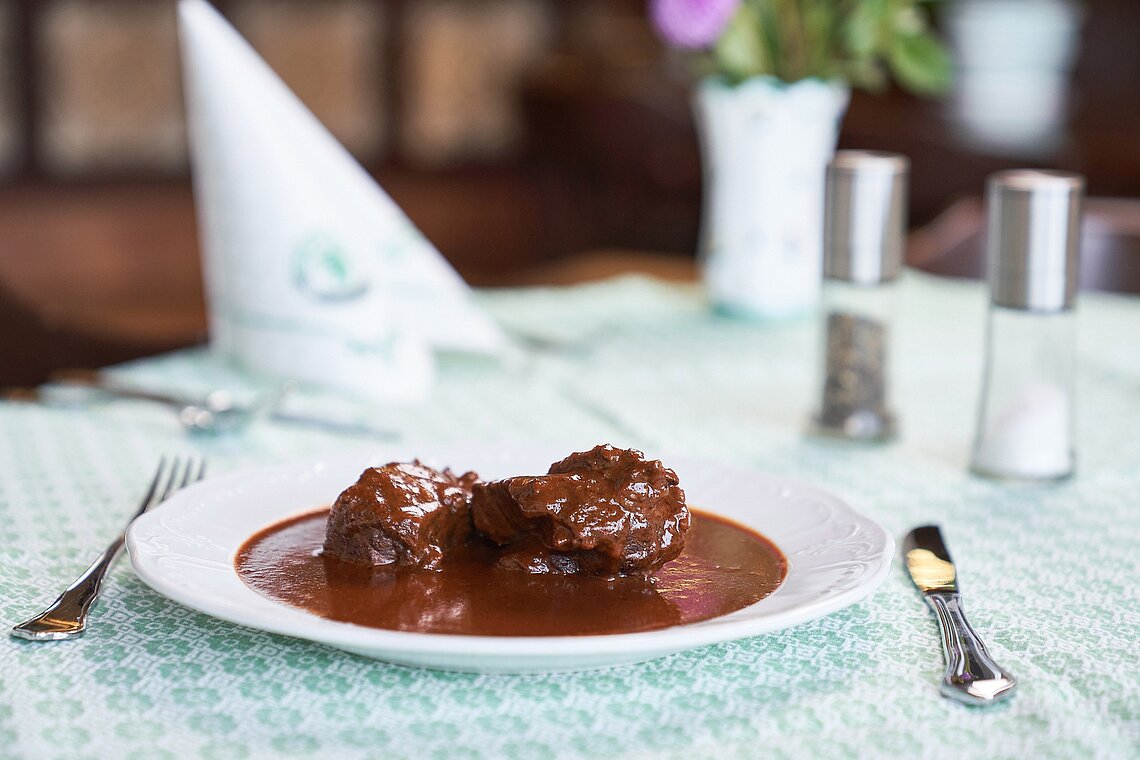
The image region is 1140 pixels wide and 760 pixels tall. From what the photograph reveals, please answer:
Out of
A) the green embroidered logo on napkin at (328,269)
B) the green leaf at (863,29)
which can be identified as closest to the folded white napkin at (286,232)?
the green embroidered logo on napkin at (328,269)

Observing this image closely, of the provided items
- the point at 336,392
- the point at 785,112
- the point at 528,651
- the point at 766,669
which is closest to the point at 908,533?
the point at 766,669

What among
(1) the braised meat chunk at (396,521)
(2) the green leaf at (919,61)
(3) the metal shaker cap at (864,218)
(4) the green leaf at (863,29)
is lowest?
(1) the braised meat chunk at (396,521)

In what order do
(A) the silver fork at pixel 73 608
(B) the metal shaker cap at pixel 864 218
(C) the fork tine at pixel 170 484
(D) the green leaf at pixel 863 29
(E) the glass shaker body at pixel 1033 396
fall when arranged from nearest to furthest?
(A) the silver fork at pixel 73 608 → (C) the fork tine at pixel 170 484 → (E) the glass shaker body at pixel 1033 396 → (B) the metal shaker cap at pixel 864 218 → (D) the green leaf at pixel 863 29

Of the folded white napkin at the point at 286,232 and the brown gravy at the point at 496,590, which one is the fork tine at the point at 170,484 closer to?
the brown gravy at the point at 496,590

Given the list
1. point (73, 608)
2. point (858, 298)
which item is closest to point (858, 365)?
point (858, 298)

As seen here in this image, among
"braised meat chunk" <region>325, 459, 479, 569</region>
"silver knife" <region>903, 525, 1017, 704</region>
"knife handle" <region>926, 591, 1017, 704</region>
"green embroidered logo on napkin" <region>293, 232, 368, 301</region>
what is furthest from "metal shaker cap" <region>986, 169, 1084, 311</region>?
"green embroidered logo on napkin" <region>293, 232, 368, 301</region>

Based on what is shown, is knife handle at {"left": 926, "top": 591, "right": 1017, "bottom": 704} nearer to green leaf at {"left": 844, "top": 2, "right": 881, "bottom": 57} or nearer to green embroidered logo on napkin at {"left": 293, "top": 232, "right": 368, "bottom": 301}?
green embroidered logo on napkin at {"left": 293, "top": 232, "right": 368, "bottom": 301}
